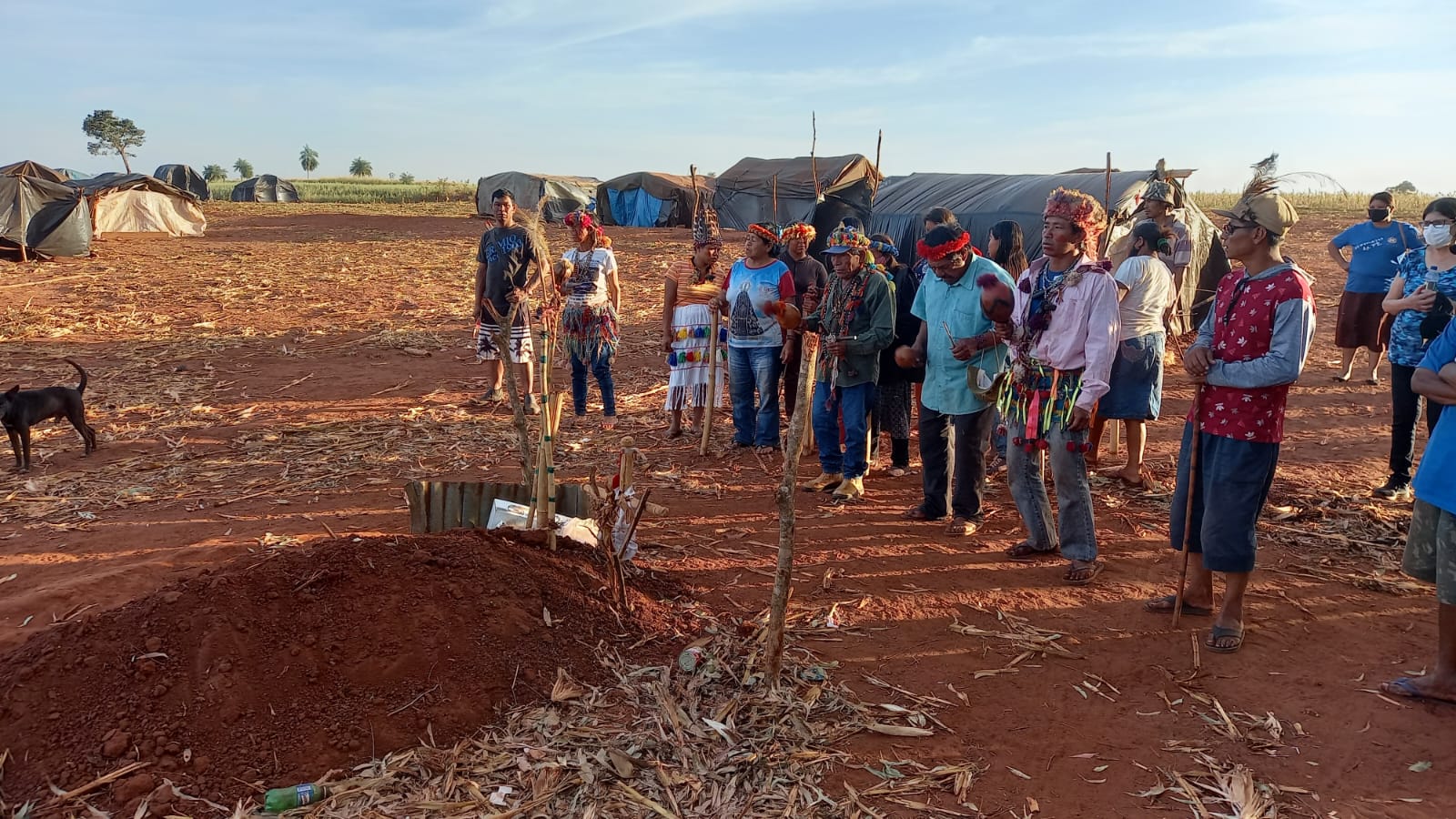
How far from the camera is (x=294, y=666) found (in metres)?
3.47

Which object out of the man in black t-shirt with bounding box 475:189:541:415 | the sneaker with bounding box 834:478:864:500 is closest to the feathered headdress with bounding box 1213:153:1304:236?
the sneaker with bounding box 834:478:864:500

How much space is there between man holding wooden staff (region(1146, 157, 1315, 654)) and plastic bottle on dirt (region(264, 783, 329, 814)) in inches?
145

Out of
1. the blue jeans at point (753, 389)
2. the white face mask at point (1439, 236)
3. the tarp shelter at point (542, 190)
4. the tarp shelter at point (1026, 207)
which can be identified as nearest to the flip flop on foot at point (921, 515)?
the blue jeans at point (753, 389)

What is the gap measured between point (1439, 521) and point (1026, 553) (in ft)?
6.71

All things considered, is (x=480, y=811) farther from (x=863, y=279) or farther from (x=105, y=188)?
(x=105, y=188)

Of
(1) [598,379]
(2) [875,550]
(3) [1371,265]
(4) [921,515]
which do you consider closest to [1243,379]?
(2) [875,550]

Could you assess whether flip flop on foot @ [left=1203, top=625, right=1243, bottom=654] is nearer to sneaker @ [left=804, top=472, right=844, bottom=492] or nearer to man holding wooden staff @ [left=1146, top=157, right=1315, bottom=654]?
man holding wooden staff @ [left=1146, top=157, right=1315, bottom=654]

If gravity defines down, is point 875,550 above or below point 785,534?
below

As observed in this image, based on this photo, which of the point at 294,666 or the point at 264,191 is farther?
the point at 264,191

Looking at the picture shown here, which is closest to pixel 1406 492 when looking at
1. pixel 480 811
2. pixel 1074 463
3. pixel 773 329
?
pixel 1074 463

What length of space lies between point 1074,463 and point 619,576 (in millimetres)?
2348

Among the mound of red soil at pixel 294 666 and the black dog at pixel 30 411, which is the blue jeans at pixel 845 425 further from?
the black dog at pixel 30 411

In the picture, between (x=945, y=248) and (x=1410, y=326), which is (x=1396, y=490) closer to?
(x=1410, y=326)

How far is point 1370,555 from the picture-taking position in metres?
5.25
